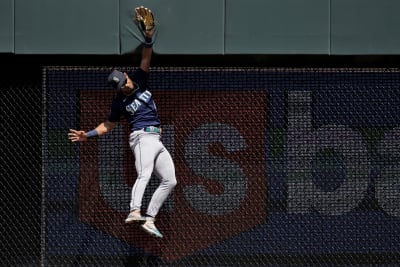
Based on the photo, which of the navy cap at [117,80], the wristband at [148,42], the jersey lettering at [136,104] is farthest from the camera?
the jersey lettering at [136,104]

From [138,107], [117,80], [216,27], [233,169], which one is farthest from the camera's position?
[233,169]

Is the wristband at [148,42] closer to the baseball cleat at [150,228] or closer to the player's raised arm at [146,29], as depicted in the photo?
the player's raised arm at [146,29]

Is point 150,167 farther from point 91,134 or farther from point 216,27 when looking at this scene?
point 216,27

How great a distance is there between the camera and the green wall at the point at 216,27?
664 centimetres

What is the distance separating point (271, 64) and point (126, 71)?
1.58m

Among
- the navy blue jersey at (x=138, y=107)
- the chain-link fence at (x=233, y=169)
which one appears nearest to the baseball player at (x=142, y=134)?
the navy blue jersey at (x=138, y=107)

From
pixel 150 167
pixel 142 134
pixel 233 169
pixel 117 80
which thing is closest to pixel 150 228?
pixel 150 167

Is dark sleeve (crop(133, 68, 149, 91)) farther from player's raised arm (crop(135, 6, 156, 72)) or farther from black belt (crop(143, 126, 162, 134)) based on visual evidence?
black belt (crop(143, 126, 162, 134))

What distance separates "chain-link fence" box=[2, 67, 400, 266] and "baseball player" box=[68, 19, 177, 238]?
623 millimetres

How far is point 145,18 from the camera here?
6445 millimetres

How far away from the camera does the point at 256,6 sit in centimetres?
669

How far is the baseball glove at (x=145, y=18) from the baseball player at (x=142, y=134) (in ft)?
0.20

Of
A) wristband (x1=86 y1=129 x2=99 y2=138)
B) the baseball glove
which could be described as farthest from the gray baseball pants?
the baseball glove

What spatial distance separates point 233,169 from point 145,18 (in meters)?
1.97
